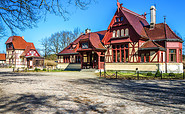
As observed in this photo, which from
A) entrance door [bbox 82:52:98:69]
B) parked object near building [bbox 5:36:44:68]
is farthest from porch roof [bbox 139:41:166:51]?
parked object near building [bbox 5:36:44:68]

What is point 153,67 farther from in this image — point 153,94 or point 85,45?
point 153,94

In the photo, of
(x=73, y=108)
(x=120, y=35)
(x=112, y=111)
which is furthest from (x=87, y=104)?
(x=120, y=35)

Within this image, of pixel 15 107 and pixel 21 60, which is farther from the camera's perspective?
pixel 21 60

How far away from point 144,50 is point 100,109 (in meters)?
19.7

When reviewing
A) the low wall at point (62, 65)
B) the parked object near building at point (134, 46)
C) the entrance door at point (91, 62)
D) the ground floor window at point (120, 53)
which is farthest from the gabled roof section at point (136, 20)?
the low wall at point (62, 65)

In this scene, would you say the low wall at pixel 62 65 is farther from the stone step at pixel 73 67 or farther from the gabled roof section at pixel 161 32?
the gabled roof section at pixel 161 32

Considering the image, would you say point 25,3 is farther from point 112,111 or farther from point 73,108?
point 112,111

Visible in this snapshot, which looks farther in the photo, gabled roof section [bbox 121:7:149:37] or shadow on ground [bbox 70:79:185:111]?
gabled roof section [bbox 121:7:149:37]

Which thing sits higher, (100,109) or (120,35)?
(120,35)

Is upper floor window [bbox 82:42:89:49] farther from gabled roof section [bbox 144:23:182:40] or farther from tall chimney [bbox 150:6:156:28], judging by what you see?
tall chimney [bbox 150:6:156:28]

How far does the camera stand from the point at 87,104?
636 cm

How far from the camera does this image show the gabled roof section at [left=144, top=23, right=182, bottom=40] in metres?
23.9

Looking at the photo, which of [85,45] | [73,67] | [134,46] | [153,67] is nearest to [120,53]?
[134,46]

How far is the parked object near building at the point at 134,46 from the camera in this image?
2348 centimetres
